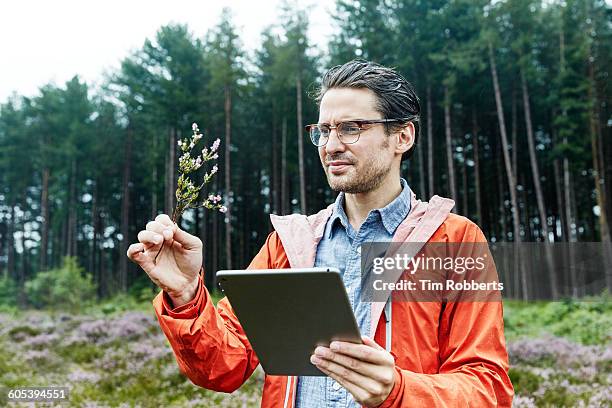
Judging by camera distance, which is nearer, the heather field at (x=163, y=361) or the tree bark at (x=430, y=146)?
the heather field at (x=163, y=361)

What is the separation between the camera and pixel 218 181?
15.7 meters

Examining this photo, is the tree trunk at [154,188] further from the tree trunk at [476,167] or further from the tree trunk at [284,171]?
the tree trunk at [476,167]

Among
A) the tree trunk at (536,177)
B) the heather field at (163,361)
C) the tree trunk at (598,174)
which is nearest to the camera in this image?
the heather field at (163,361)

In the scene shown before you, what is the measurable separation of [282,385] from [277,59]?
16.1m

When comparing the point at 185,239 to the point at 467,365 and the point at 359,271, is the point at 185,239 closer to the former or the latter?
the point at 359,271

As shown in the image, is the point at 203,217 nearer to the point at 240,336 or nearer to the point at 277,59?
the point at 277,59

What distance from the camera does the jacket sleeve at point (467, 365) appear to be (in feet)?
4.23

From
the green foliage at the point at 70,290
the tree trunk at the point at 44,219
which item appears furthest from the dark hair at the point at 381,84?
the tree trunk at the point at 44,219

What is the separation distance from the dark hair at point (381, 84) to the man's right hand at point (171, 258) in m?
0.68

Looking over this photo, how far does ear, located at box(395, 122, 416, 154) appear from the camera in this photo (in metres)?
1.87

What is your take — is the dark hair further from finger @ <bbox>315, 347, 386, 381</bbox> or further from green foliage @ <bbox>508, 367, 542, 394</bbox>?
green foliage @ <bbox>508, 367, 542, 394</bbox>

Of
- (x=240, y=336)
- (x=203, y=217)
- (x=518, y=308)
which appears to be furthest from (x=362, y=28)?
(x=240, y=336)

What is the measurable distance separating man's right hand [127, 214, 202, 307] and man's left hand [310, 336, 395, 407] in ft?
1.85

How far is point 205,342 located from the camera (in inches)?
62.2
